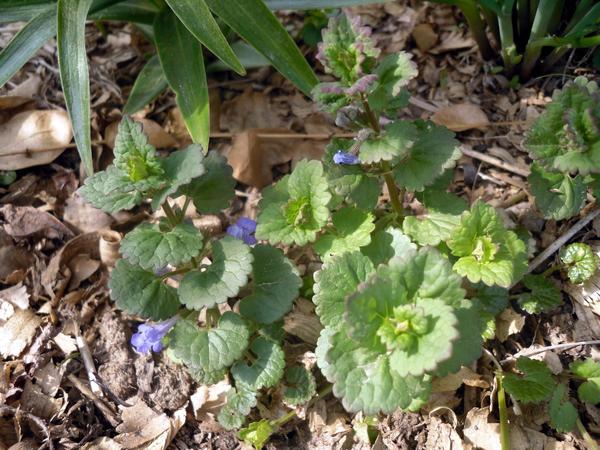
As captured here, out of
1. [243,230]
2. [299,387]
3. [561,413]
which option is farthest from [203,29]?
[561,413]

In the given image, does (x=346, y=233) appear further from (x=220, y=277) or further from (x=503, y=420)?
(x=503, y=420)

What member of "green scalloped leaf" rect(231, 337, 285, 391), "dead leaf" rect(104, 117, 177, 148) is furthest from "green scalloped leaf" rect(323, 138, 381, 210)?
"dead leaf" rect(104, 117, 177, 148)

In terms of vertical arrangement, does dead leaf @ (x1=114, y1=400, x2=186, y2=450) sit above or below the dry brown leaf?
below

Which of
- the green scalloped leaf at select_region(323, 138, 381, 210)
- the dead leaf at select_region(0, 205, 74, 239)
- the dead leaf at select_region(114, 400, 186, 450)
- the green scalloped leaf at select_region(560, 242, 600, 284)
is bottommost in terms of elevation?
the dead leaf at select_region(114, 400, 186, 450)

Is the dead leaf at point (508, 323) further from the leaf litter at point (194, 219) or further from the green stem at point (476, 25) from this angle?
the green stem at point (476, 25)

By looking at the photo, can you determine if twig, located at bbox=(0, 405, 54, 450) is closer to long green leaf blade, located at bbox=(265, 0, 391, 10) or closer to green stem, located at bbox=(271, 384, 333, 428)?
green stem, located at bbox=(271, 384, 333, 428)
